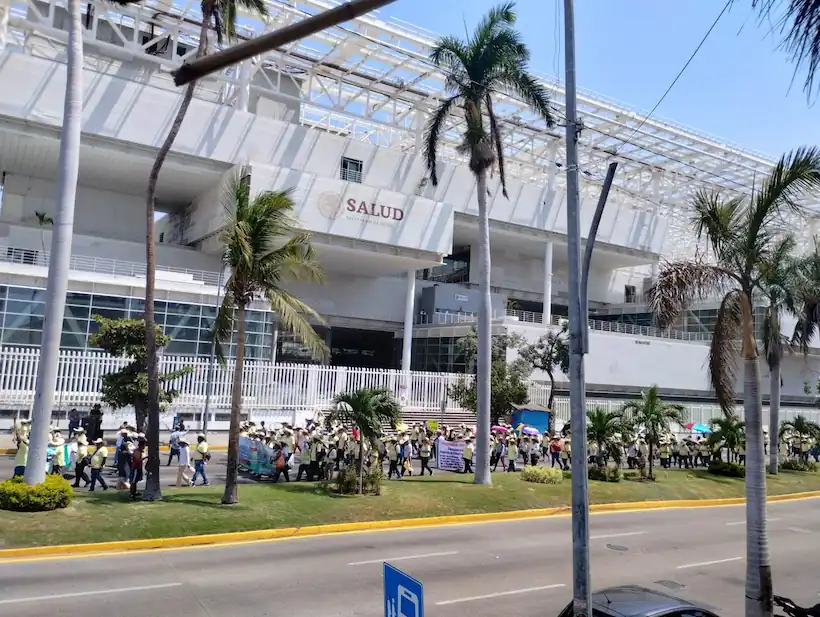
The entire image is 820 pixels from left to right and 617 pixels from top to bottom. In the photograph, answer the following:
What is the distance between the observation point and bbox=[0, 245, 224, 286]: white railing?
116ft

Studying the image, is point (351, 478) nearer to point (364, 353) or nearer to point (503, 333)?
point (503, 333)

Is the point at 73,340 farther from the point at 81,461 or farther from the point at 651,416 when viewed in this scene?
the point at 651,416

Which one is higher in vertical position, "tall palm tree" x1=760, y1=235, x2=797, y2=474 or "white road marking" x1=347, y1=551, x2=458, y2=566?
"tall palm tree" x1=760, y1=235, x2=797, y2=474

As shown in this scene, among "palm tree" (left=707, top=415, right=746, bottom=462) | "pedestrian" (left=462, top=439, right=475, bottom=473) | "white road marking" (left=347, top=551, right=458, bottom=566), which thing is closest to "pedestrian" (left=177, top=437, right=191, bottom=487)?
"white road marking" (left=347, top=551, right=458, bottom=566)

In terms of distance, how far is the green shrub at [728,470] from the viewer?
25.0 metres

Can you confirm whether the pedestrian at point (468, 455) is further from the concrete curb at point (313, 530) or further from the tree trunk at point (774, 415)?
the tree trunk at point (774, 415)

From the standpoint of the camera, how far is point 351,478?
16.9 meters

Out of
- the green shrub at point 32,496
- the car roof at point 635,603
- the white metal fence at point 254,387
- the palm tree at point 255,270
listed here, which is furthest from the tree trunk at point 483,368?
the car roof at point 635,603

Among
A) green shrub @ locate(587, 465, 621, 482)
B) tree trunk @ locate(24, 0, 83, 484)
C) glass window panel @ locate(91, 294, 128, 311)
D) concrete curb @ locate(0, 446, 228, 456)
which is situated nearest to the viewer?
tree trunk @ locate(24, 0, 83, 484)

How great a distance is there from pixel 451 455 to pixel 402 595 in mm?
19610

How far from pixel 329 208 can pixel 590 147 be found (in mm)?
21177

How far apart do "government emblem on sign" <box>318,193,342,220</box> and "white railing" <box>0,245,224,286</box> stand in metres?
7.29

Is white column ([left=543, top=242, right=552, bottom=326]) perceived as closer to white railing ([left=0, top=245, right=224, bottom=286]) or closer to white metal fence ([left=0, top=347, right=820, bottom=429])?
white metal fence ([left=0, top=347, right=820, bottom=429])

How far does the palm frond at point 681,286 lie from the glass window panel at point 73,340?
2725cm
